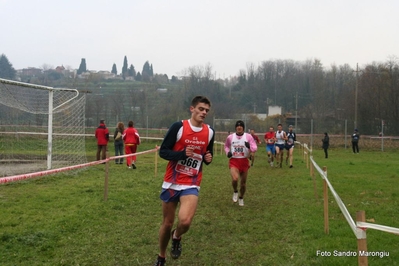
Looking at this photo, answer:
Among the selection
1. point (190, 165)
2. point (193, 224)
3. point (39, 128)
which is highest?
point (39, 128)

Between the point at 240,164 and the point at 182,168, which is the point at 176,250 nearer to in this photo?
the point at 182,168

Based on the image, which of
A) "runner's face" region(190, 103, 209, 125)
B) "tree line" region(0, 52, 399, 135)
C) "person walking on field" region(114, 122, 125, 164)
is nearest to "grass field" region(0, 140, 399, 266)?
"runner's face" region(190, 103, 209, 125)

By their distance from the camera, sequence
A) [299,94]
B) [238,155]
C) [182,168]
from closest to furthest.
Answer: [182,168] < [238,155] < [299,94]

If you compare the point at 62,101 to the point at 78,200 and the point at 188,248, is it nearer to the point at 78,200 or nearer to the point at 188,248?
the point at 78,200

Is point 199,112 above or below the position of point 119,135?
above

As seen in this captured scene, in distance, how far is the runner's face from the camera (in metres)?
6.07

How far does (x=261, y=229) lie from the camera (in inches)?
335

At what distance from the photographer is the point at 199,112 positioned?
20.0 ft

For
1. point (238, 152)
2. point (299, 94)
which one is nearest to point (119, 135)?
point (238, 152)

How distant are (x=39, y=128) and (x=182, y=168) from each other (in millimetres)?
16238

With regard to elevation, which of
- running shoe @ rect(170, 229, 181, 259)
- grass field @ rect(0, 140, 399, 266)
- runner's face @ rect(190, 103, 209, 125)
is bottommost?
grass field @ rect(0, 140, 399, 266)

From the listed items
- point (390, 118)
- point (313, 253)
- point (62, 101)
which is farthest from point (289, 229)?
point (390, 118)

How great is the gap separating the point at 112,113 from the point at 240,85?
4638 centimetres

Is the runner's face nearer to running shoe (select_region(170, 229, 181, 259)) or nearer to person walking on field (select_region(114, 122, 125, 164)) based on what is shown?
running shoe (select_region(170, 229, 181, 259))
